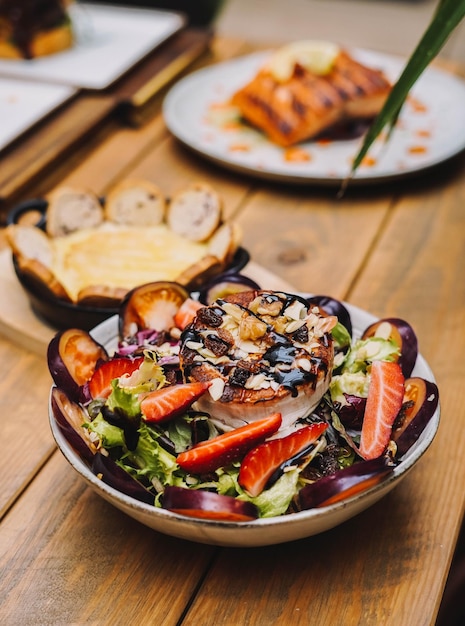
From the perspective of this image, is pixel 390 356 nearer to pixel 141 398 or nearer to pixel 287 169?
pixel 141 398

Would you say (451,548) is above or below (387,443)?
below

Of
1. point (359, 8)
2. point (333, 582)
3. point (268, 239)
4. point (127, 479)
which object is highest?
point (127, 479)

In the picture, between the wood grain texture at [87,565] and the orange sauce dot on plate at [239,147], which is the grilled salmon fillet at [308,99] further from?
the wood grain texture at [87,565]

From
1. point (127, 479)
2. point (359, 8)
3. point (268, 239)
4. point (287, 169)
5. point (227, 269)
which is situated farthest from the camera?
point (359, 8)

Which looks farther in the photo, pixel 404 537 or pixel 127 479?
pixel 404 537

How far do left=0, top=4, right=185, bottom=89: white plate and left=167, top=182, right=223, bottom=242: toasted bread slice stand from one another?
0.84 metres


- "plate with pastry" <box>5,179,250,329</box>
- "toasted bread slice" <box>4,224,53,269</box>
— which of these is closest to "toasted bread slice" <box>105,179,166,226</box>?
"plate with pastry" <box>5,179,250,329</box>

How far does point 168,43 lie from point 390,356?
1.78m

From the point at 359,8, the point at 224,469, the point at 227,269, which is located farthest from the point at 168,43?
the point at 359,8

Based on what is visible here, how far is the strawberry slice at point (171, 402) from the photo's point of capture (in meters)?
0.89

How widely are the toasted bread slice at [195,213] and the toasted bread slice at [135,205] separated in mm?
30

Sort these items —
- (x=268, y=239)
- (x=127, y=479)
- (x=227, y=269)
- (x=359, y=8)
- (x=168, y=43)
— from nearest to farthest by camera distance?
(x=127, y=479) → (x=227, y=269) → (x=268, y=239) → (x=168, y=43) → (x=359, y=8)

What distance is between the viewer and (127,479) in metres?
0.86

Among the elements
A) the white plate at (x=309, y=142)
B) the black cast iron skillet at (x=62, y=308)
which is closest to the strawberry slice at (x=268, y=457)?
the black cast iron skillet at (x=62, y=308)
